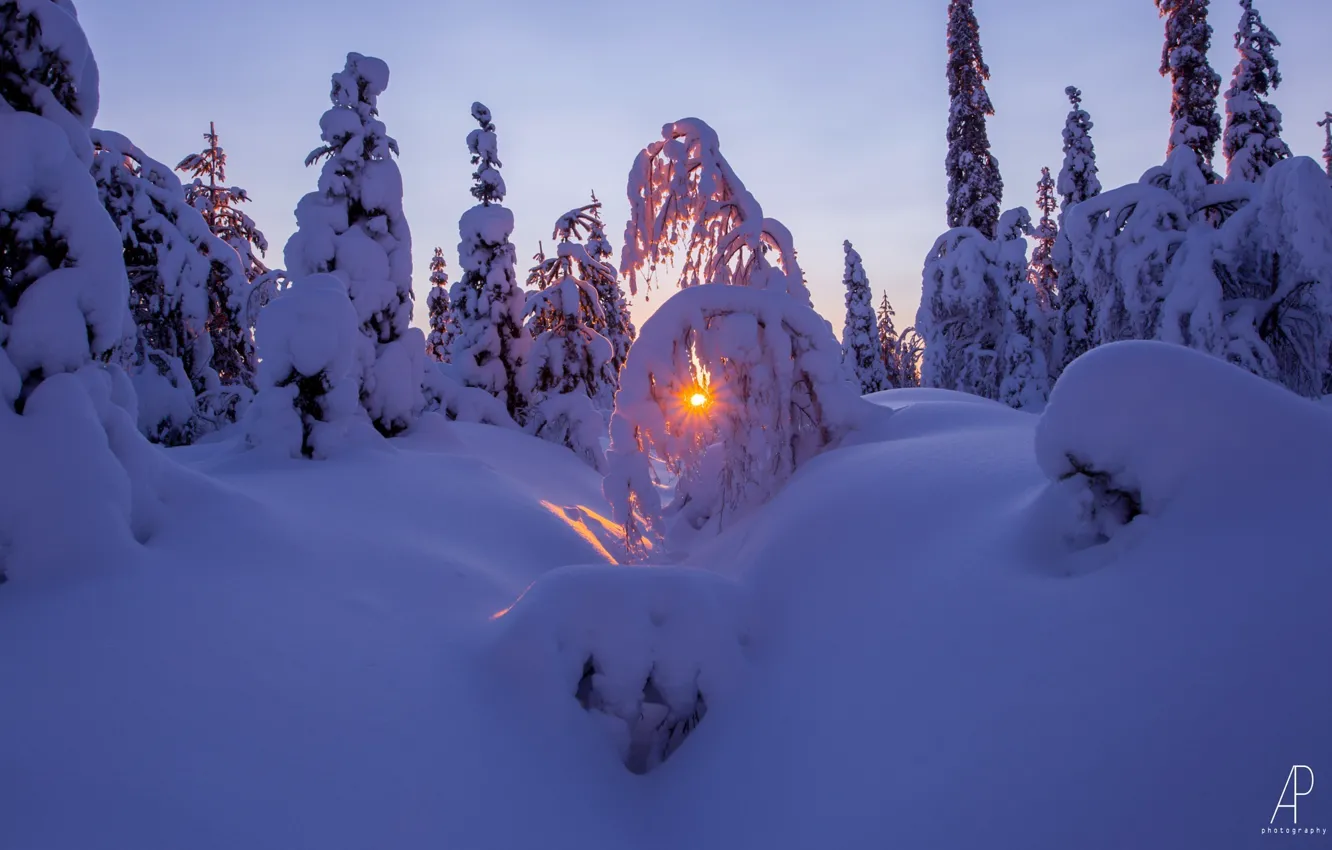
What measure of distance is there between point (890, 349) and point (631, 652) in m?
42.9

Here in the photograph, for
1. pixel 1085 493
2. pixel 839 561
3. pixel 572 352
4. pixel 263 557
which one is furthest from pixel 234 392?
pixel 1085 493

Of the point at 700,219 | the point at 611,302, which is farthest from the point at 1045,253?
the point at 700,219

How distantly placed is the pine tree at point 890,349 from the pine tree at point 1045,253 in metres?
7.20

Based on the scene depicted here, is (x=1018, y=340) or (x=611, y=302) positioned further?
(x=611, y=302)

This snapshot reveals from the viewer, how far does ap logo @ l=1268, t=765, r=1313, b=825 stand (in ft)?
6.66

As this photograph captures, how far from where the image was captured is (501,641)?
4.36 metres

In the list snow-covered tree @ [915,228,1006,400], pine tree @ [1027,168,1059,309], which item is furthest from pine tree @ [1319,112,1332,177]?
snow-covered tree @ [915,228,1006,400]

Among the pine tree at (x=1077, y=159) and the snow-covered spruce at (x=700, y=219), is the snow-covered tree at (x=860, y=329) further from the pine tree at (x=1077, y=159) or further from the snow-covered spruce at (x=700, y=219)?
the snow-covered spruce at (x=700, y=219)

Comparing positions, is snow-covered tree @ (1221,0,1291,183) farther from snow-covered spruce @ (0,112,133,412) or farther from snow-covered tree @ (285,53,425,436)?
snow-covered spruce @ (0,112,133,412)

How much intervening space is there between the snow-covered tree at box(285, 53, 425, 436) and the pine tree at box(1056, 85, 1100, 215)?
2025cm

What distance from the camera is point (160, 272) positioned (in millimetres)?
13266

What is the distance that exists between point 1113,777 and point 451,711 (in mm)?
3020

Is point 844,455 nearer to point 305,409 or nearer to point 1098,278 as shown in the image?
point 305,409

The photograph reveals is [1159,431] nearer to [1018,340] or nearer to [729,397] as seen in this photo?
[729,397]
